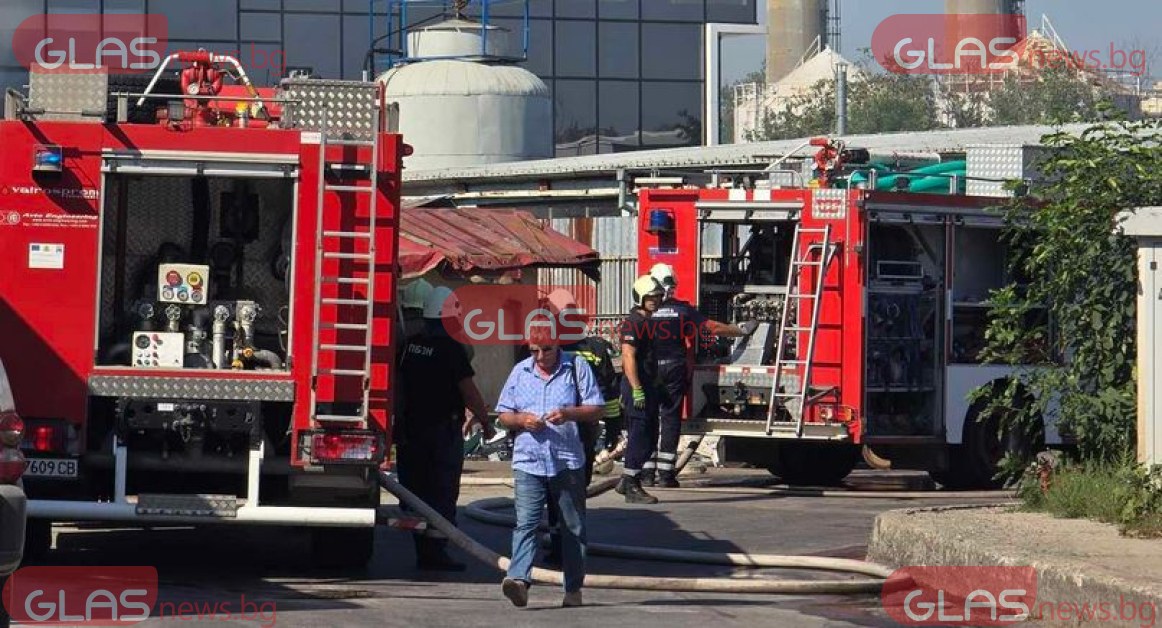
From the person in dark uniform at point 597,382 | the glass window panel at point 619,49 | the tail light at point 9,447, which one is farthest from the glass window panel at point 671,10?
the tail light at point 9,447

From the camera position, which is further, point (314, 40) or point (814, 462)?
point (314, 40)

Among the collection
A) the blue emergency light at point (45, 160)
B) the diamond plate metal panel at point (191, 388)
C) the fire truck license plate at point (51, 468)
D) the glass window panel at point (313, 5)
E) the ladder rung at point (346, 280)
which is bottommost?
the fire truck license plate at point (51, 468)

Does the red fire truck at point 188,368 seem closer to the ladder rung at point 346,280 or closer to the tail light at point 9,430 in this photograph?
the ladder rung at point 346,280

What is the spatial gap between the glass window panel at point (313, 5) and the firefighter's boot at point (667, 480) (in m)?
38.1

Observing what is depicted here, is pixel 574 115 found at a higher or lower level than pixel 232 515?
higher

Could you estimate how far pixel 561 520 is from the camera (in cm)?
1084

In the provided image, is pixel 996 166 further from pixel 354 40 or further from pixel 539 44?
pixel 539 44

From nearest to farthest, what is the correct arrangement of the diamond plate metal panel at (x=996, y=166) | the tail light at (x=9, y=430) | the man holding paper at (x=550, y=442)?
the tail light at (x=9, y=430)
the man holding paper at (x=550, y=442)
the diamond plate metal panel at (x=996, y=166)

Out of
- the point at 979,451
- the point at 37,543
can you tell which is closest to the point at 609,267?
the point at 979,451

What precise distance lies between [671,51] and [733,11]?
2313 mm

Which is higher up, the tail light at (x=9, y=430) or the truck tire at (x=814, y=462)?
the tail light at (x=9, y=430)

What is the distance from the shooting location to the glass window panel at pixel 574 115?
56.1 m

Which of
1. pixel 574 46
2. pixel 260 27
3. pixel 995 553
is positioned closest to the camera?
pixel 995 553

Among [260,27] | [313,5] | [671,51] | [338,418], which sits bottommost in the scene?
[338,418]
